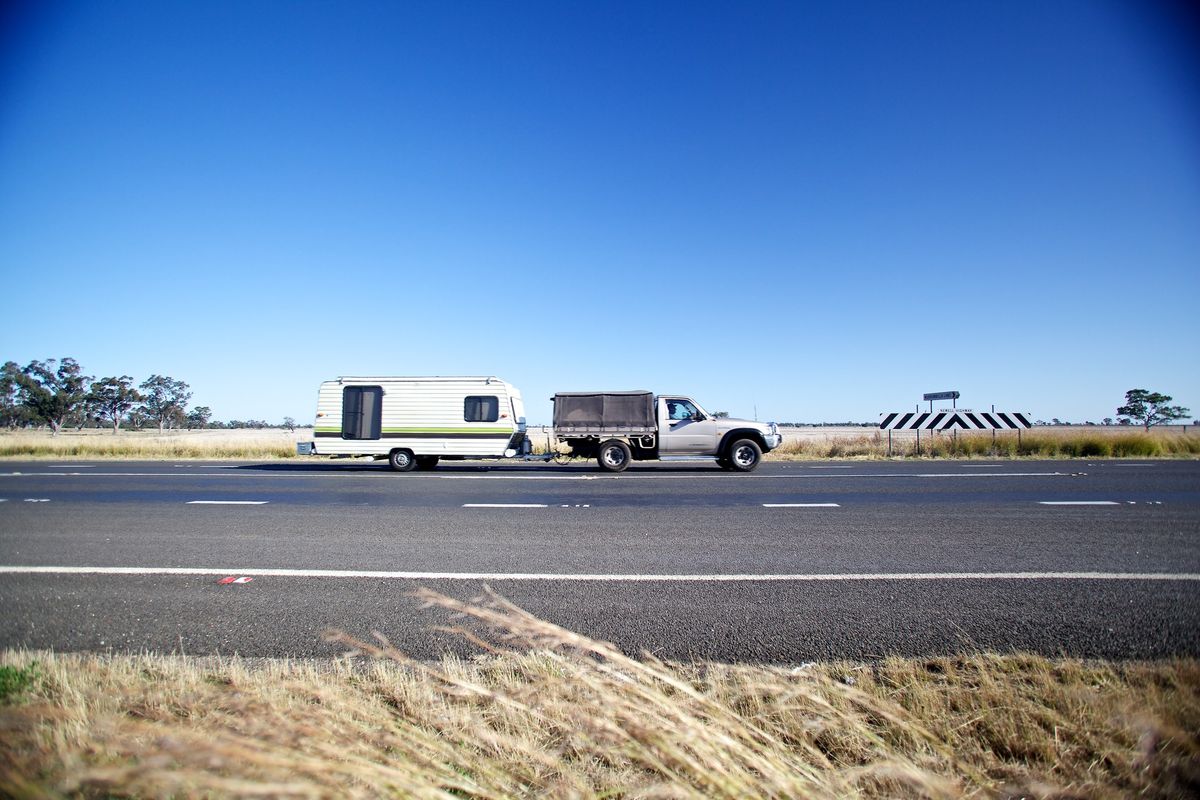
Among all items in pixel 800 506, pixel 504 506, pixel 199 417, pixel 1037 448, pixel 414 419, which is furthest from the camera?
pixel 199 417

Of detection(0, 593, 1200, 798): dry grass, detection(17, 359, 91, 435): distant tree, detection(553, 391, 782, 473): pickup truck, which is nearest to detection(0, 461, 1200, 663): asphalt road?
→ detection(0, 593, 1200, 798): dry grass

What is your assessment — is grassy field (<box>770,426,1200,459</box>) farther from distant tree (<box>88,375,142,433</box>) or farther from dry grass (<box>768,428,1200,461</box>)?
distant tree (<box>88,375,142,433</box>)

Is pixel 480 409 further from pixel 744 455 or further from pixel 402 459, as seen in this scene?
pixel 744 455

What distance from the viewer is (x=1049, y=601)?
4.36 meters

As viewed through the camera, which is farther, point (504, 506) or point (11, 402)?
point (11, 402)

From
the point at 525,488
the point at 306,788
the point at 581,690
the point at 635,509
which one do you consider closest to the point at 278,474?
the point at 525,488

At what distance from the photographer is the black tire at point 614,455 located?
53.6ft

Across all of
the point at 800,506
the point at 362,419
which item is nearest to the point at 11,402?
the point at 362,419

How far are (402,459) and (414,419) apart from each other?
1.25 m

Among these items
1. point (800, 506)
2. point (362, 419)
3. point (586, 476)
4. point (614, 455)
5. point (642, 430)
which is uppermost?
point (362, 419)

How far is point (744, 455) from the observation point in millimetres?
16312

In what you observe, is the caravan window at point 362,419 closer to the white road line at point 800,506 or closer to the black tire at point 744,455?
the black tire at point 744,455

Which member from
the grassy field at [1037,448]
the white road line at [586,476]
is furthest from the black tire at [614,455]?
the grassy field at [1037,448]

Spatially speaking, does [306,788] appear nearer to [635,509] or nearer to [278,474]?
[635,509]
